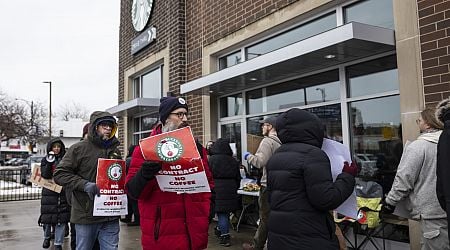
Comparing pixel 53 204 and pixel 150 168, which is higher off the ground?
pixel 150 168

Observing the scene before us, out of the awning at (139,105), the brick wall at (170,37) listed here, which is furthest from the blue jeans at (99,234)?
the awning at (139,105)

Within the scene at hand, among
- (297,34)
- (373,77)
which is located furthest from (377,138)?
(297,34)

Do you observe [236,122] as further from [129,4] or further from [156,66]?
[129,4]

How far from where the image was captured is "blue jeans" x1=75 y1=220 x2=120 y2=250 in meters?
3.74

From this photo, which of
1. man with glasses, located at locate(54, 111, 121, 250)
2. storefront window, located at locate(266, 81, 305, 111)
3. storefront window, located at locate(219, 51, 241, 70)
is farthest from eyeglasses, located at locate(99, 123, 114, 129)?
storefront window, located at locate(219, 51, 241, 70)

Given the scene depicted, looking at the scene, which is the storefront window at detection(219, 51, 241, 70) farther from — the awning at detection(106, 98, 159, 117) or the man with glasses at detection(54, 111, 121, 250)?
the man with glasses at detection(54, 111, 121, 250)

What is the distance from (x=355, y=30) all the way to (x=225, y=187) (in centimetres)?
333

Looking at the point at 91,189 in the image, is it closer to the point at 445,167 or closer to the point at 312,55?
the point at 445,167

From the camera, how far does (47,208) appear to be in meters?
6.03

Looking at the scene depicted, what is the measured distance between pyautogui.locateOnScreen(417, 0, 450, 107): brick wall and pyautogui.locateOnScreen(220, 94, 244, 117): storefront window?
13.0ft

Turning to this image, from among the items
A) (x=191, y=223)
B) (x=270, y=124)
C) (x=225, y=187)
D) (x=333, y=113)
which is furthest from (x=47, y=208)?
(x=333, y=113)

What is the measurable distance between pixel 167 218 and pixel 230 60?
5.94 m

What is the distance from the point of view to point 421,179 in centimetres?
336

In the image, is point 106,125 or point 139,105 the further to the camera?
point 139,105
